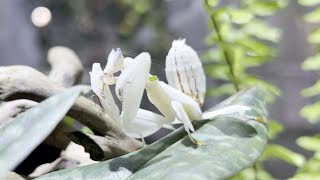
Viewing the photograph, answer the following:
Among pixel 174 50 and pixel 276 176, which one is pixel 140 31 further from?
pixel 174 50

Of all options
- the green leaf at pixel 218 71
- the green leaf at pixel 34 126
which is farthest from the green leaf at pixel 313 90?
the green leaf at pixel 34 126

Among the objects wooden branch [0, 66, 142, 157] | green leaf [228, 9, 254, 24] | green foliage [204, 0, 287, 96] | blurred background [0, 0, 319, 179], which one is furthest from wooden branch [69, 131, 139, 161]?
blurred background [0, 0, 319, 179]

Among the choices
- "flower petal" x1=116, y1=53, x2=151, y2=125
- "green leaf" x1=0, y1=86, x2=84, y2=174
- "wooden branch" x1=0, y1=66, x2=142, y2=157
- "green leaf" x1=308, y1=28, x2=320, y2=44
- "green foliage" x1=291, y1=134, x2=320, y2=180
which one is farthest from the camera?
"green leaf" x1=308, y1=28, x2=320, y2=44

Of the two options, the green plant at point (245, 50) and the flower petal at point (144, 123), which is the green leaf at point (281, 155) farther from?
the flower petal at point (144, 123)

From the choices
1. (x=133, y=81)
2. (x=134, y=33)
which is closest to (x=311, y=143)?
(x=133, y=81)

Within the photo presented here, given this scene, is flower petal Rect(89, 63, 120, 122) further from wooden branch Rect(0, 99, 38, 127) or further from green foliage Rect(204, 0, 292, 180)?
green foliage Rect(204, 0, 292, 180)

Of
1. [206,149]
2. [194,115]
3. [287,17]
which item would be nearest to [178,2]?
[287,17]

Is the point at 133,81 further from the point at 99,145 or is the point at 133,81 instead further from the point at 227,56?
the point at 227,56
